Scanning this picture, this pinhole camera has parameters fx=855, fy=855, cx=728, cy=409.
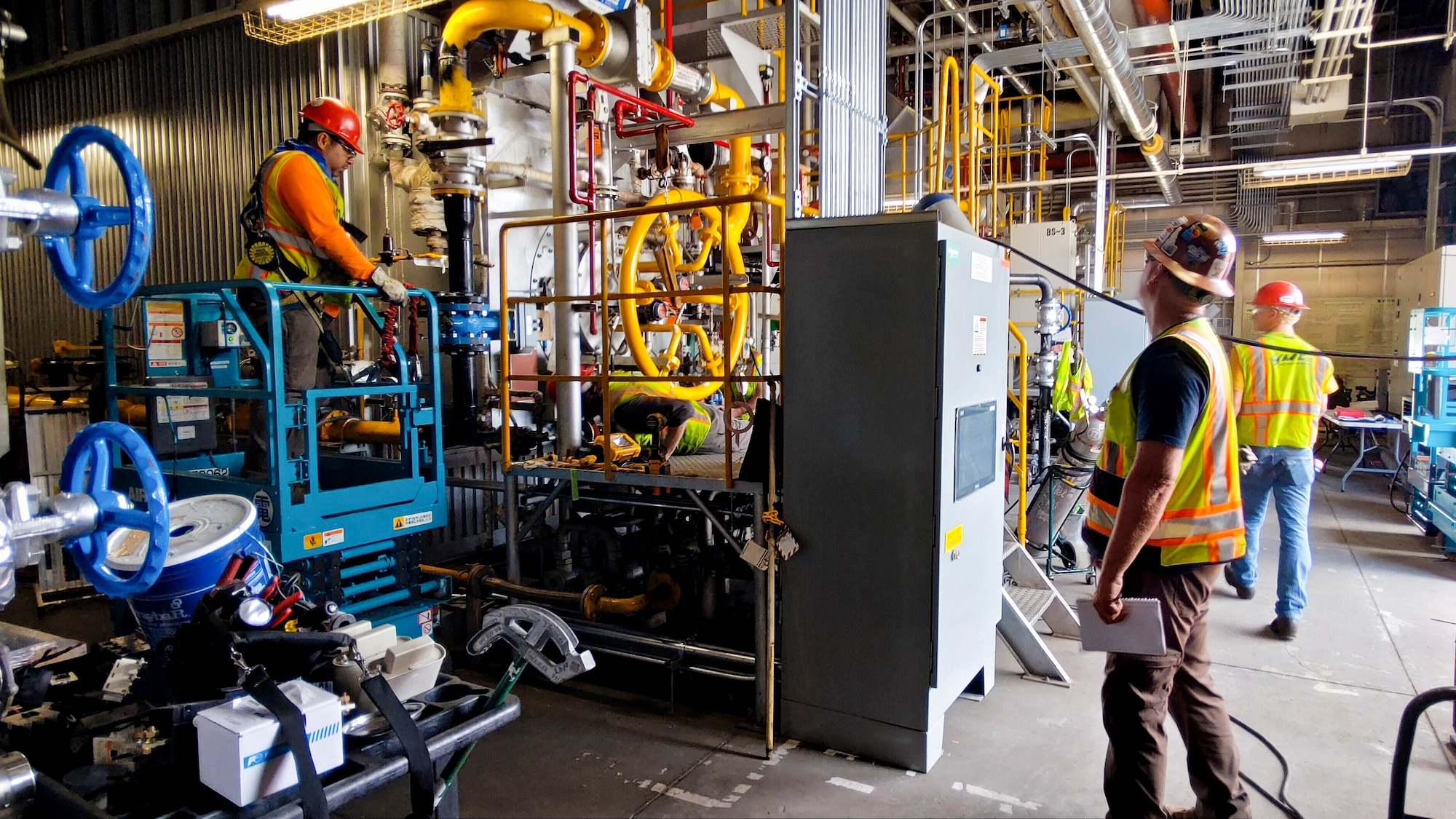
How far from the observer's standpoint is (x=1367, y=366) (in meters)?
15.1

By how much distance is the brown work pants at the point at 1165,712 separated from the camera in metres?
2.79

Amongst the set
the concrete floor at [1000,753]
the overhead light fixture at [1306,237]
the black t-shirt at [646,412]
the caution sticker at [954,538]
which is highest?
the overhead light fixture at [1306,237]

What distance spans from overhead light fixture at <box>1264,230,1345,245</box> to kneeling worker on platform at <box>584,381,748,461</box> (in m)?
12.8

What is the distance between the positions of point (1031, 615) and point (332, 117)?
499 cm

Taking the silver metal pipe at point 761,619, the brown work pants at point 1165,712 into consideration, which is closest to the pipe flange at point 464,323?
the silver metal pipe at point 761,619

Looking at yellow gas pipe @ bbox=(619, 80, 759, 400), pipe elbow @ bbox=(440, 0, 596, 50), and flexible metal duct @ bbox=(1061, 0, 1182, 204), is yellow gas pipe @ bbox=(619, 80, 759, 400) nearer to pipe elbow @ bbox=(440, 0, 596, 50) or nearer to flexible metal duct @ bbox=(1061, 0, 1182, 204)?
pipe elbow @ bbox=(440, 0, 596, 50)

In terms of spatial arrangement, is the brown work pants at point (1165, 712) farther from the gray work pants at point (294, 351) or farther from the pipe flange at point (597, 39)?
the pipe flange at point (597, 39)

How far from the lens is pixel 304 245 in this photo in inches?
189

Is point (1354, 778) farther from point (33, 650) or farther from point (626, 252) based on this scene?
point (33, 650)

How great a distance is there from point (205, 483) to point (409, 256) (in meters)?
2.21

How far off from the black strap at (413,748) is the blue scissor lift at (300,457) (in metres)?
2.49

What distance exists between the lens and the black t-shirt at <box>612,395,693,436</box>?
482 centimetres

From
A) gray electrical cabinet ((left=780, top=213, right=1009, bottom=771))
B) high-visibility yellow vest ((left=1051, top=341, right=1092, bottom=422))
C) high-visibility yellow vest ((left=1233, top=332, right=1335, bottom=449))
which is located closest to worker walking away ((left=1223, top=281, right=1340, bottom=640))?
high-visibility yellow vest ((left=1233, top=332, right=1335, bottom=449))

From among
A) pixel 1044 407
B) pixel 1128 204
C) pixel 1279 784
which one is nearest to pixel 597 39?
pixel 1044 407
